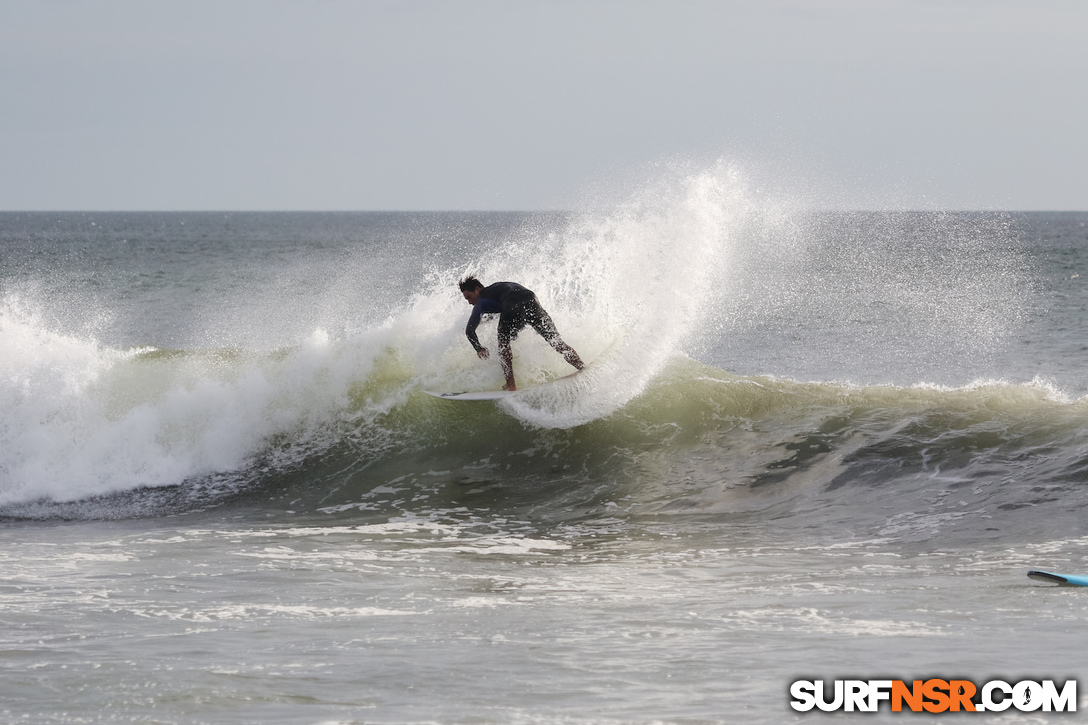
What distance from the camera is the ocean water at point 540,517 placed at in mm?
5027

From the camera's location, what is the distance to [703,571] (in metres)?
7.32

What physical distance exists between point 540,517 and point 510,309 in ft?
8.90

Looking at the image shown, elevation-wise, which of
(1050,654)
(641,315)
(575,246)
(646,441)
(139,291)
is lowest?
(1050,654)

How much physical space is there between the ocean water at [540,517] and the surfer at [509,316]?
0.40 metres

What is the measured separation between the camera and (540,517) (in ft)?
31.8

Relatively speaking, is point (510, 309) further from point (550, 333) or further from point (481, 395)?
point (481, 395)

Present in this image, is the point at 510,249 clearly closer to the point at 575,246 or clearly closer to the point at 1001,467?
the point at 575,246

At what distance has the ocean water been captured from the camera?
503 centimetres

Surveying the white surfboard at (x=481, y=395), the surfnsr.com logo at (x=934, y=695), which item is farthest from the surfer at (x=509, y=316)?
the surfnsr.com logo at (x=934, y=695)

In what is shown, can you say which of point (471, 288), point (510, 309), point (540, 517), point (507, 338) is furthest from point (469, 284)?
point (540, 517)

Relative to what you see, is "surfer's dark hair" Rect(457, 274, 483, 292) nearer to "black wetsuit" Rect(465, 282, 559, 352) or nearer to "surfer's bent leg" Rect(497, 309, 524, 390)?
"black wetsuit" Rect(465, 282, 559, 352)

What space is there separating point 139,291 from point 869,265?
31501 mm

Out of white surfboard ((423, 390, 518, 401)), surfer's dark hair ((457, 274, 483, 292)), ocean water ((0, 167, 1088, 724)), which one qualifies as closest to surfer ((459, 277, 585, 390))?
surfer's dark hair ((457, 274, 483, 292))

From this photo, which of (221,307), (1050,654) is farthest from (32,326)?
(221,307)
